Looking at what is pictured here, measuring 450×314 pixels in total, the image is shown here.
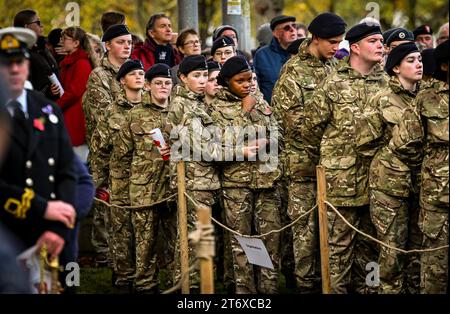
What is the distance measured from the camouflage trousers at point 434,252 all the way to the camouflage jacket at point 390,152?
0.53m

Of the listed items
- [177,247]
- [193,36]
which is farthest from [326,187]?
[193,36]

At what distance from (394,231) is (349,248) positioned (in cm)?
87

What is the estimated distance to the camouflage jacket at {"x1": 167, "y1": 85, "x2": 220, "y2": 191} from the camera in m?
13.4

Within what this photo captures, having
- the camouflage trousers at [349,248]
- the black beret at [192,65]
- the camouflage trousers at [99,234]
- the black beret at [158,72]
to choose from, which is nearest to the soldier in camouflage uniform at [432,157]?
the camouflage trousers at [349,248]

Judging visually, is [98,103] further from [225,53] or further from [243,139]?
[243,139]

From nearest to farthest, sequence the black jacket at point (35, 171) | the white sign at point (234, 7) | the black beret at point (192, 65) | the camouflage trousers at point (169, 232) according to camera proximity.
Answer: the black jacket at point (35, 171)
the black beret at point (192, 65)
the camouflage trousers at point (169, 232)
the white sign at point (234, 7)

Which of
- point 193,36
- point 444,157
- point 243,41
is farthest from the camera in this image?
point 243,41

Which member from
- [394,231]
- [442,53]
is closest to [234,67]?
[394,231]

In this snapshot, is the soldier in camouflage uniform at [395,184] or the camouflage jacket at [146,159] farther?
the camouflage jacket at [146,159]

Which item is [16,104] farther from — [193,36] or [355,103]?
[193,36]

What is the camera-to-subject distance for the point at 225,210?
13742 mm

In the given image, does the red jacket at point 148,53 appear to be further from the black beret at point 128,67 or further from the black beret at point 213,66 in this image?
the black beret at point 213,66

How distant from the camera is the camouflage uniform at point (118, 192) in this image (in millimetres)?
14820
